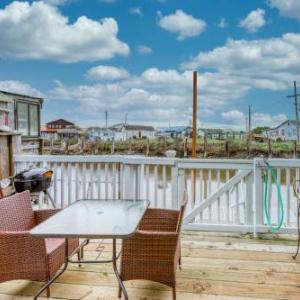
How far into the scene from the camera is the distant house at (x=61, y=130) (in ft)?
133

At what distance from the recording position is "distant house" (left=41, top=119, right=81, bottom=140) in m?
40.7

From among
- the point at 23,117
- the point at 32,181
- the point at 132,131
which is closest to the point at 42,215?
the point at 32,181

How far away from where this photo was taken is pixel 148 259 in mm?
2541

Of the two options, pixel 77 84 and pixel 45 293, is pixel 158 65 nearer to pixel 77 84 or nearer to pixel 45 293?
pixel 77 84

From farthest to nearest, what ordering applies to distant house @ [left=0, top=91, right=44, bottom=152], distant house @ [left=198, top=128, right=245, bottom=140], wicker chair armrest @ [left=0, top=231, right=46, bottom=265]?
distant house @ [left=198, top=128, right=245, bottom=140]
distant house @ [left=0, top=91, right=44, bottom=152]
wicker chair armrest @ [left=0, top=231, right=46, bottom=265]

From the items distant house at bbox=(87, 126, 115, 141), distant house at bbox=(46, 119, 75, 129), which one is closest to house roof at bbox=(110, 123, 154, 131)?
distant house at bbox=(87, 126, 115, 141)

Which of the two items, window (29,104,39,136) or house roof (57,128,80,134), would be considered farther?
house roof (57,128,80,134)

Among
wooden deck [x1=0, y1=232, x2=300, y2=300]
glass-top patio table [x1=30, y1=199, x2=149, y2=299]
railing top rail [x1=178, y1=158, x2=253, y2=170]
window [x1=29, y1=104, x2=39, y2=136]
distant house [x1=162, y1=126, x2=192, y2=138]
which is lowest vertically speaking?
wooden deck [x1=0, y1=232, x2=300, y2=300]

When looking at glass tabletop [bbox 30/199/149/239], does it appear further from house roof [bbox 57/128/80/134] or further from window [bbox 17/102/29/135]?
house roof [bbox 57/128/80/134]

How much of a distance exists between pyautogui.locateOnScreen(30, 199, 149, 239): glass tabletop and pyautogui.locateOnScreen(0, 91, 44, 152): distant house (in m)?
8.60

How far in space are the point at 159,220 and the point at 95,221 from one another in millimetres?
730

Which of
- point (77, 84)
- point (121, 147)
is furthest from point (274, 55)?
point (121, 147)

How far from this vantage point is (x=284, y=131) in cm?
3631

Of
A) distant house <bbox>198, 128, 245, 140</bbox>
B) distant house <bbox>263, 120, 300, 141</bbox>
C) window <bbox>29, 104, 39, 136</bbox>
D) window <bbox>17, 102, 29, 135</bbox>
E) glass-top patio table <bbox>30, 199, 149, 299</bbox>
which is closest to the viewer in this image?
glass-top patio table <bbox>30, 199, 149, 299</bbox>
